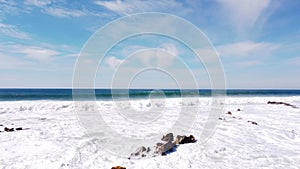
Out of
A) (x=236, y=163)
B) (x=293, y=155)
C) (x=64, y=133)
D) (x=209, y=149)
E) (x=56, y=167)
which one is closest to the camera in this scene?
(x=56, y=167)

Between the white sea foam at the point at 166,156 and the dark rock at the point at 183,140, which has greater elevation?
the dark rock at the point at 183,140

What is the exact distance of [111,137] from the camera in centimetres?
978

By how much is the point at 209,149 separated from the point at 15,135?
8244mm

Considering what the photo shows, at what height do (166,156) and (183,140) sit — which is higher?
(183,140)

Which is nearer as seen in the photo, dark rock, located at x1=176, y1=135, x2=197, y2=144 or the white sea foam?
the white sea foam

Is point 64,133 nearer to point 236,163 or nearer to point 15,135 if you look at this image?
point 15,135

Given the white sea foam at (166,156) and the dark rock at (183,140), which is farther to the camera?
the dark rock at (183,140)

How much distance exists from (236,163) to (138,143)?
12.8ft

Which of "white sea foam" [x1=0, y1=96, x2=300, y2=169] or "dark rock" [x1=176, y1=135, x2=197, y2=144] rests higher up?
"dark rock" [x1=176, y1=135, x2=197, y2=144]

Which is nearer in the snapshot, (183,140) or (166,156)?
(166,156)

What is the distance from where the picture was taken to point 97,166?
19.9 feet

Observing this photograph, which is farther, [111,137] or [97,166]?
[111,137]

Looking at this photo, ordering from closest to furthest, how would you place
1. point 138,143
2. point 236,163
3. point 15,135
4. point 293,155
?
point 236,163
point 293,155
point 138,143
point 15,135

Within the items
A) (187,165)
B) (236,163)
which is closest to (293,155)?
(236,163)
